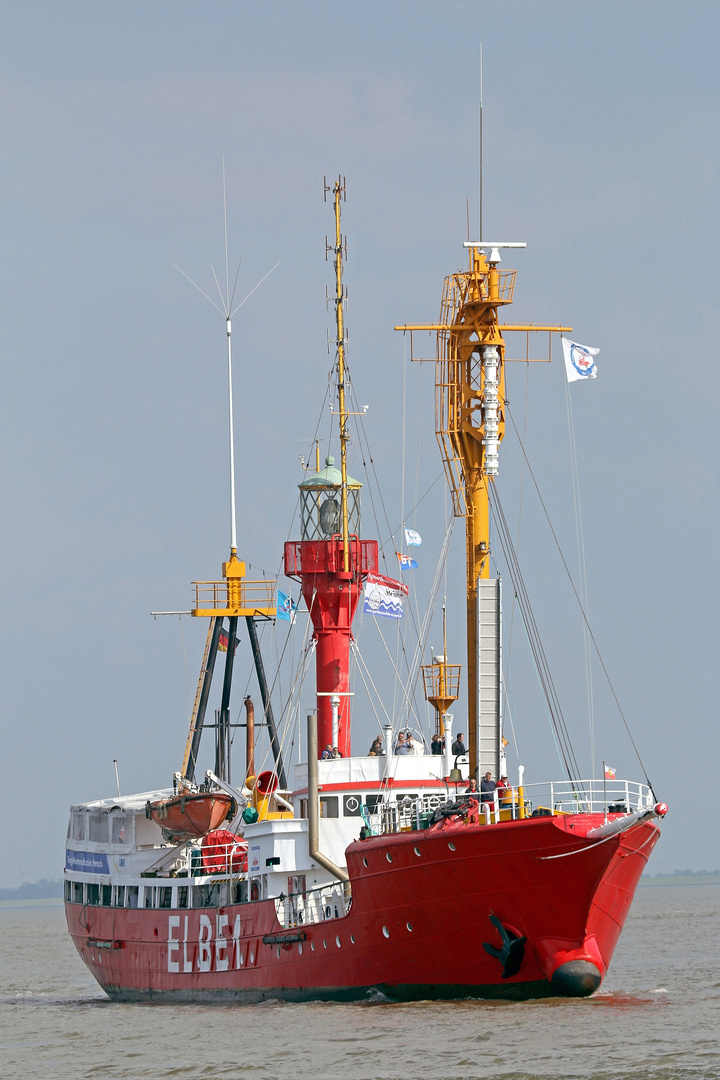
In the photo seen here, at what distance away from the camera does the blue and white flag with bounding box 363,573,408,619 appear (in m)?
43.6

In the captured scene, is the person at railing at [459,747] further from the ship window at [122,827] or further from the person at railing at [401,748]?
the ship window at [122,827]

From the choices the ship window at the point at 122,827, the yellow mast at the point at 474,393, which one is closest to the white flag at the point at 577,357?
the yellow mast at the point at 474,393

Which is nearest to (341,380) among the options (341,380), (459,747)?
(341,380)

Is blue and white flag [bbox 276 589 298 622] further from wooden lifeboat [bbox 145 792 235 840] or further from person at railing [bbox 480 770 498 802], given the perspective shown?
person at railing [bbox 480 770 498 802]

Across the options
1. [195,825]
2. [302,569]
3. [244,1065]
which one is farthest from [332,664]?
[244,1065]

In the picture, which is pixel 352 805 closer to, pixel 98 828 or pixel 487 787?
pixel 487 787

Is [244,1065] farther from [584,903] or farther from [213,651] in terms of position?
[213,651]

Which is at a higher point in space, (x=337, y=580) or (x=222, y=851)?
(x=337, y=580)

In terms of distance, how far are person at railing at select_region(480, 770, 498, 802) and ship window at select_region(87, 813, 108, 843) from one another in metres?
17.8

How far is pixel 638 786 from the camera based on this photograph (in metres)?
32.5

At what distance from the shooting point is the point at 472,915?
32156 millimetres

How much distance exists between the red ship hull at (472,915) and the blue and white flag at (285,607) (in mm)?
11598

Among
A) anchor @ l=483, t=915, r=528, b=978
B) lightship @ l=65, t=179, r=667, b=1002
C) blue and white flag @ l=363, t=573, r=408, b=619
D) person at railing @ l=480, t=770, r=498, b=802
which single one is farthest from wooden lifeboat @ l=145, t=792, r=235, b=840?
anchor @ l=483, t=915, r=528, b=978

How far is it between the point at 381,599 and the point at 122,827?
10584 millimetres
